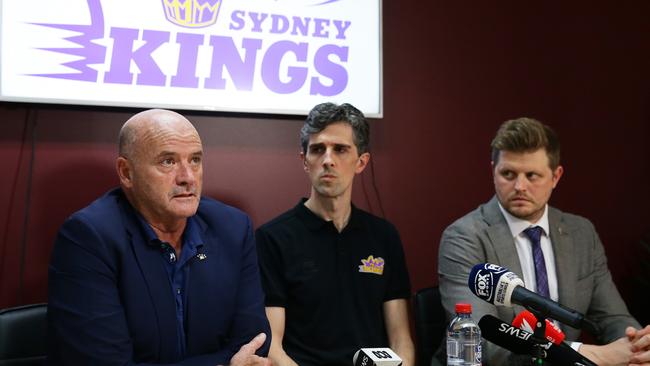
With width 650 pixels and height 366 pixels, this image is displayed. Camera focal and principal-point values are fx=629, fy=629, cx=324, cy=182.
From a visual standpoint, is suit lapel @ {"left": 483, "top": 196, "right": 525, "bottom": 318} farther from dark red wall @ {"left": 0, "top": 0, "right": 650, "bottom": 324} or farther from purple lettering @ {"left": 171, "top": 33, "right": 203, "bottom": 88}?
purple lettering @ {"left": 171, "top": 33, "right": 203, "bottom": 88}

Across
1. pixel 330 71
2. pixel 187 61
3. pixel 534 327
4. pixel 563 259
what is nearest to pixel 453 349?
pixel 534 327

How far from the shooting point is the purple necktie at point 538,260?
8.36 ft

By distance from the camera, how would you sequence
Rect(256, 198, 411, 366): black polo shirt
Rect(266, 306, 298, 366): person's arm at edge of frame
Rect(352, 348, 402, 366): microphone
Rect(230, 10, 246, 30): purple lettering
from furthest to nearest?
Rect(230, 10, 246, 30): purple lettering → Rect(256, 198, 411, 366): black polo shirt → Rect(266, 306, 298, 366): person's arm at edge of frame → Rect(352, 348, 402, 366): microphone

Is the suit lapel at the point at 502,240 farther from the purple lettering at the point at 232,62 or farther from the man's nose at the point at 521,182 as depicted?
the purple lettering at the point at 232,62

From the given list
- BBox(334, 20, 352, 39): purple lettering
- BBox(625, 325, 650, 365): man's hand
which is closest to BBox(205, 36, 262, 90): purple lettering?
BBox(334, 20, 352, 39): purple lettering

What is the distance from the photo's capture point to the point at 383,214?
3184 mm

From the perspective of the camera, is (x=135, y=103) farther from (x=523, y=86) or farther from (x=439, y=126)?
(x=523, y=86)

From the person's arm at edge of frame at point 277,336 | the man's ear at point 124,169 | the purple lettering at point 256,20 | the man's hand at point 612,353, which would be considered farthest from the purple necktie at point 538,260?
the man's ear at point 124,169

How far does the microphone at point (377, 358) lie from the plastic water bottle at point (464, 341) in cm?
28

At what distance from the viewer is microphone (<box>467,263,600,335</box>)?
1.53m

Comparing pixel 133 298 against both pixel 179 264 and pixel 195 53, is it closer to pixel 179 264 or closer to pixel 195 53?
pixel 179 264

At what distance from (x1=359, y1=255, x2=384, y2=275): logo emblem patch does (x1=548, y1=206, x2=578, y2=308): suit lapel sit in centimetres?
72

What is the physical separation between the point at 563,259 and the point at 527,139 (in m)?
0.52

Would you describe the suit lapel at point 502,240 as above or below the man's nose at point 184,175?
below
